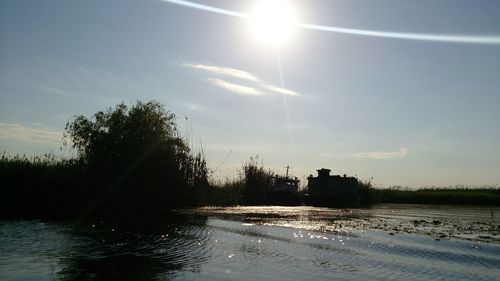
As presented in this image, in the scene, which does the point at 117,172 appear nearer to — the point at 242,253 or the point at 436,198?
the point at 242,253

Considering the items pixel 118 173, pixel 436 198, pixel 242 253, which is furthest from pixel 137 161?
pixel 436 198

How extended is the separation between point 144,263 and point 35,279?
3190 millimetres

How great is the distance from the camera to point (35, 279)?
11281 millimetres

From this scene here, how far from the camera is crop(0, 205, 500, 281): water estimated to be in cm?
1291

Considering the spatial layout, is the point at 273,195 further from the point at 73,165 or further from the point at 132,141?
the point at 73,165

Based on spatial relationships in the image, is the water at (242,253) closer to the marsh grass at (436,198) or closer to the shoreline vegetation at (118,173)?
the shoreline vegetation at (118,173)

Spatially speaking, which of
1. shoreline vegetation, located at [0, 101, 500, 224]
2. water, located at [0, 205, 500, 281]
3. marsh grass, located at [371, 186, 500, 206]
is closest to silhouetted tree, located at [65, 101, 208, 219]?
shoreline vegetation, located at [0, 101, 500, 224]

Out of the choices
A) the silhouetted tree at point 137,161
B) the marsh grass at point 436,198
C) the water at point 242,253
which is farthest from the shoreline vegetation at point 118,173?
the marsh grass at point 436,198

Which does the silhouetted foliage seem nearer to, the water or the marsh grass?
the water

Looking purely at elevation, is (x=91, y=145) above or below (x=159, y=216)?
above

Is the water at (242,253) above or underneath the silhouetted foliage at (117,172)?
underneath

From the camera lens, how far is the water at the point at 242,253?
12906 millimetres

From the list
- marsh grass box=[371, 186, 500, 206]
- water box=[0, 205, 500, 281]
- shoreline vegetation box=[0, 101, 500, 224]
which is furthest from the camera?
marsh grass box=[371, 186, 500, 206]

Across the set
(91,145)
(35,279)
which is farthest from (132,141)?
(35,279)
